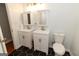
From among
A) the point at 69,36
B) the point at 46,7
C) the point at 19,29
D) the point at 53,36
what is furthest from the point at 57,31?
the point at 19,29

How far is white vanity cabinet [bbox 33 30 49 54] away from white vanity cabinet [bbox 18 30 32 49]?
0.22 metres

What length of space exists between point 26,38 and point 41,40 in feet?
1.63

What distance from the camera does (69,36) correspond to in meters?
2.02

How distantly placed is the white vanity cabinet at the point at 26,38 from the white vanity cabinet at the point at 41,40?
0.22 metres

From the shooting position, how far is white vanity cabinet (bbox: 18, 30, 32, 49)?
2.15m

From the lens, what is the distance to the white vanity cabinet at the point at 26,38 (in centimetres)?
215

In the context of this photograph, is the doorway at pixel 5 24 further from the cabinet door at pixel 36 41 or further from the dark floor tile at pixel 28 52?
the cabinet door at pixel 36 41

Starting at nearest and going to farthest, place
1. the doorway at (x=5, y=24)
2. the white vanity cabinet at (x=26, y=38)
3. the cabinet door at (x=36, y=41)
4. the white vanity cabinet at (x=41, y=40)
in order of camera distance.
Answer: the white vanity cabinet at (x=41, y=40) < the cabinet door at (x=36, y=41) < the white vanity cabinet at (x=26, y=38) < the doorway at (x=5, y=24)

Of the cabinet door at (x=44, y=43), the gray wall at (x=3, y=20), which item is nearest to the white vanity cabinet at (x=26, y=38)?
the cabinet door at (x=44, y=43)

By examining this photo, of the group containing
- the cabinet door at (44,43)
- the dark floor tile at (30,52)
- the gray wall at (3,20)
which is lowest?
the dark floor tile at (30,52)

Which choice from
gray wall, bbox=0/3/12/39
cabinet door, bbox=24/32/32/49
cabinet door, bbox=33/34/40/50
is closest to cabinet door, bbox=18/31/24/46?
cabinet door, bbox=24/32/32/49

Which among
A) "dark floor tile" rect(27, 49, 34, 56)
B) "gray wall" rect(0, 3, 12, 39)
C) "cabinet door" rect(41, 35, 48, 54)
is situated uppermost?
"gray wall" rect(0, 3, 12, 39)

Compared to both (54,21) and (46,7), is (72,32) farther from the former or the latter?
(46,7)

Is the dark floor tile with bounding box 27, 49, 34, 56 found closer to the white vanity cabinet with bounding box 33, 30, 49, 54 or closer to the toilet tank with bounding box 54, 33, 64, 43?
the white vanity cabinet with bounding box 33, 30, 49, 54
